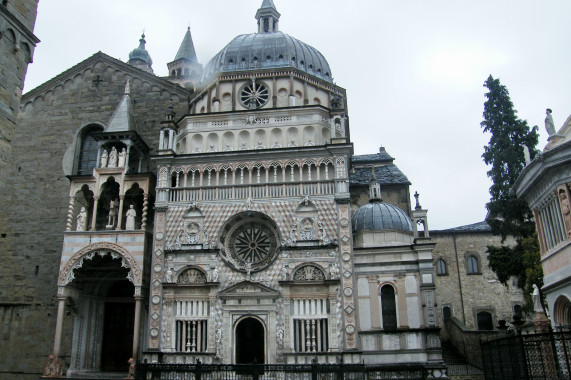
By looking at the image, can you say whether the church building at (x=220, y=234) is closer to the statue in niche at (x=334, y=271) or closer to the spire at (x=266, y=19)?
the statue in niche at (x=334, y=271)

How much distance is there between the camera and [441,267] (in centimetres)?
3794

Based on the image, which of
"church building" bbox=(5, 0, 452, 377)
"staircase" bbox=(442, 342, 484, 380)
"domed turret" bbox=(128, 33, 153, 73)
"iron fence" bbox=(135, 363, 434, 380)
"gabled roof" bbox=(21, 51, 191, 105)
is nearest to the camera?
"iron fence" bbox=(135, 363, 434, 380)

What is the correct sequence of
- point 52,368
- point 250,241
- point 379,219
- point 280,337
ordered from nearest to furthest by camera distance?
point 280,337
point 52,368
point 250,241
point 379,219

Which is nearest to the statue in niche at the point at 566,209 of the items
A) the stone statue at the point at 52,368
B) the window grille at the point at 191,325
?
the window grille at the point at 191,325

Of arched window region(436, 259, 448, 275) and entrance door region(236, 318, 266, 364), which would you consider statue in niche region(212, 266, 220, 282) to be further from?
arched window region(436, 259, 448, 275)

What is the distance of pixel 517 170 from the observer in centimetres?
2595

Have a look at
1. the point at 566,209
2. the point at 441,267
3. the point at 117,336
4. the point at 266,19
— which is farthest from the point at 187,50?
the point at 566,209

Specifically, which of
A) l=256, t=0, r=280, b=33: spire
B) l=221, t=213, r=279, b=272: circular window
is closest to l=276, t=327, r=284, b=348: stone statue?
l=221, t=213, r=279, b=272: circular window

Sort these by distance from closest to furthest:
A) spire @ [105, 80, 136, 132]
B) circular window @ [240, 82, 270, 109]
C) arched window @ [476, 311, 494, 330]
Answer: spire @ [105, 80, 136, 132]
circular window @ [240, 82, 270, 109]
arched window @ [476, 311, 494, 330]

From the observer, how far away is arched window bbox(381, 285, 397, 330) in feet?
77.8

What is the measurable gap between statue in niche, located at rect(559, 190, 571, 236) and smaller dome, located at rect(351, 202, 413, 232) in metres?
12.7

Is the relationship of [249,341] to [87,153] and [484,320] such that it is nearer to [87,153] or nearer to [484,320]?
[87,153]

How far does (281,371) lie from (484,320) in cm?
2300

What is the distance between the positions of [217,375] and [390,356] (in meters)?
7.67
